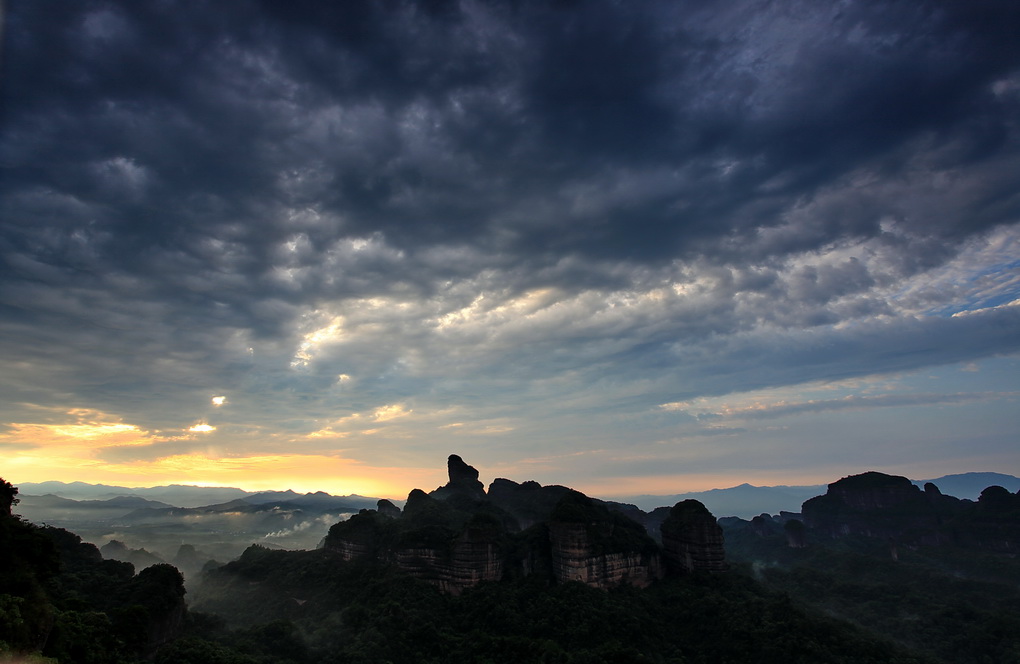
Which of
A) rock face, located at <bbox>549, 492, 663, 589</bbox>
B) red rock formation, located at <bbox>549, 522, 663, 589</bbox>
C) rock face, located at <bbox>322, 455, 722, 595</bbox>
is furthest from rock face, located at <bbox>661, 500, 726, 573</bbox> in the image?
red rock formation, located at <bbox>549, 522, 663, 589</bbox>

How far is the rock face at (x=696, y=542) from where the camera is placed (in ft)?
393

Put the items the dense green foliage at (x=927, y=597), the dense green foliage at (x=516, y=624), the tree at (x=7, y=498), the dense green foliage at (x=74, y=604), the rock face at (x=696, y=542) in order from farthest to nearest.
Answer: the rock face at (x=696, y=542) < the dense green foliage at (x=927, y=597) < the dense green foliage at (x=516, y=624) < the tree at (x=7, y=498) < the dense green foliage at (x=74, y=604)

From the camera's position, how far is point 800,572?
16088 centimetres

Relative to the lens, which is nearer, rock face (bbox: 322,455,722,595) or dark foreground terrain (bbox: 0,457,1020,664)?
dark foreground terrain (bbox: 0,457,1020,664)

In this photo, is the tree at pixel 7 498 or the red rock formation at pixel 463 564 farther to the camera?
the red rock formation at pixel 463 564

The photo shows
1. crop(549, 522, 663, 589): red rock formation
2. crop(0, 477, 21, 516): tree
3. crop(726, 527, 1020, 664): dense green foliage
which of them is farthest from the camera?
crop(549, 522, 663, 589): red rock formation

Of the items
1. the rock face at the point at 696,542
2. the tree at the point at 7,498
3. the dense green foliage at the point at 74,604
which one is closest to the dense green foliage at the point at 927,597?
the rock face at the point at 696,542

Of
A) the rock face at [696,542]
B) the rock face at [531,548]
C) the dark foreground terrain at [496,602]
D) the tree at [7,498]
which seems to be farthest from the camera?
the rock face at [696,542]

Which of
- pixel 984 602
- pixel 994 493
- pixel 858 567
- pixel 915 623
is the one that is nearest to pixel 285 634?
pixel 915 623

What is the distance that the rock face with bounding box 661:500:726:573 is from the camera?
120 meters

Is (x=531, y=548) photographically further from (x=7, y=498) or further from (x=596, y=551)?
(x=7, y=498)

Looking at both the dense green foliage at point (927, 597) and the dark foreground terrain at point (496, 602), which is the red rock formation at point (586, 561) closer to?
the dark foreground terrain at point (496, 602)

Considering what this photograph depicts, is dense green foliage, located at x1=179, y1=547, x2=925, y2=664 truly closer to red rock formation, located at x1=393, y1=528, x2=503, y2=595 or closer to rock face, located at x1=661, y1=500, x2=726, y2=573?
red rock formation, located at x1=393, y1=528, x2=503, y2=595

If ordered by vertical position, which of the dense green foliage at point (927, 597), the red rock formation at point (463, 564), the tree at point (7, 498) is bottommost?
the dense green foliage at point (927, 597)
